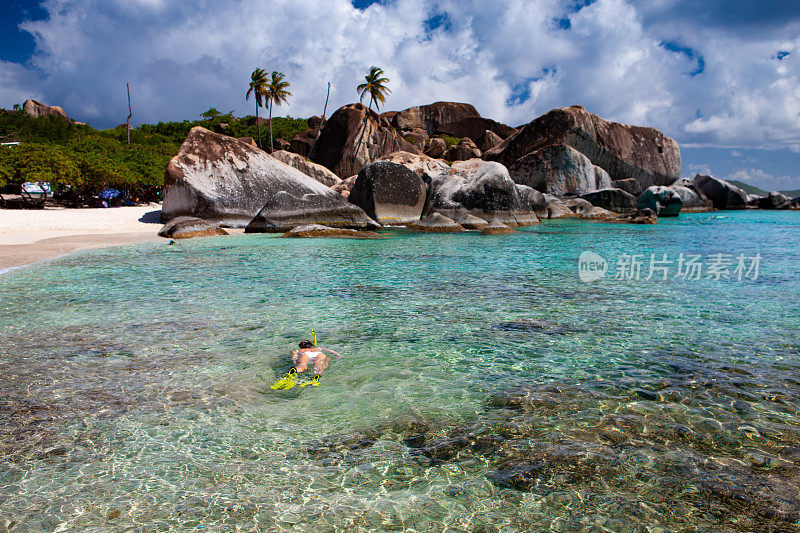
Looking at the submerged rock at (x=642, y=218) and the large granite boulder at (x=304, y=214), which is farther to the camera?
the submerged rock at (x=642, y=218)

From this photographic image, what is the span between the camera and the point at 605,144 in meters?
43.2

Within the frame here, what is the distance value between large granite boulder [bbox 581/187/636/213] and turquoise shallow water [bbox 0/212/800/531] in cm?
2816

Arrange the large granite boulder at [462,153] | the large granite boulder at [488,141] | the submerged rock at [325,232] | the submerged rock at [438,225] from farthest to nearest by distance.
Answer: the large granite boulder at [488,141] < the large granite boulder at [462,153] < the submerged rock at [438,225] < the submerged rock at [325,232]

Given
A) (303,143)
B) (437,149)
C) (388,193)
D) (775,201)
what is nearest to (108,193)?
(388,193)

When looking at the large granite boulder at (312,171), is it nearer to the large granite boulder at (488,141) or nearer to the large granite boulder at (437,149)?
the large granite boulder at (437,149)

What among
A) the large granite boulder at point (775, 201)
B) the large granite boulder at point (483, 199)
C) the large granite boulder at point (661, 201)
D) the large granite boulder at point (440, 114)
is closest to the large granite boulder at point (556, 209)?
the large granite boulder at point (661, 201)

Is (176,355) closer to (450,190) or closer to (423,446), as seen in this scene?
(423,446)

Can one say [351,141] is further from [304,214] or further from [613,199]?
[304,214]

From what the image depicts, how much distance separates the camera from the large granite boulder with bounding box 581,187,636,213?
34.6m

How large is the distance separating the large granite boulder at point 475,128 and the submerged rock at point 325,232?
46.9 m

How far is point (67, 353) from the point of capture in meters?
4.98

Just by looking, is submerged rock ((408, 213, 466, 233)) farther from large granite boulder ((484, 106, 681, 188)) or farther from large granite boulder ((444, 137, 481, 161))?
large granite boulder ((444, 137, 481, 161))

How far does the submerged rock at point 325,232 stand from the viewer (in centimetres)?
1819

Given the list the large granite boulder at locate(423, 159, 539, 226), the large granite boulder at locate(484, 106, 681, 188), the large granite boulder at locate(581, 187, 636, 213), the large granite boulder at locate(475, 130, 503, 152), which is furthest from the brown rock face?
the large granite boulder at locate(581, 187, 636, 213)
